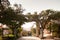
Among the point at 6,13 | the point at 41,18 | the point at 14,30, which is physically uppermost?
the point at 6,13

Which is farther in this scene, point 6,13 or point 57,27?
point 57,27

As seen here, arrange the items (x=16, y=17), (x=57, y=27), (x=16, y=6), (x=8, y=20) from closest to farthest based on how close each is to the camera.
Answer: (x=8, y=20) → (x=16, y=17) → (x=16, y=6) → (x=57, y=27)

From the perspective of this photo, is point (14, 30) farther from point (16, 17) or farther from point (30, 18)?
point (16, 17)

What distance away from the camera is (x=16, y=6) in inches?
826

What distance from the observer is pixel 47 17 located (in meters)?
27.3

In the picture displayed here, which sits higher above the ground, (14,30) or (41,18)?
(41,18)

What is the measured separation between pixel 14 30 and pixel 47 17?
6.28 m

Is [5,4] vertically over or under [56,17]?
over

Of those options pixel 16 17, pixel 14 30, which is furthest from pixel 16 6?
pixel 14 30

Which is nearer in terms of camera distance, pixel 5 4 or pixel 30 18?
pixel 5 4

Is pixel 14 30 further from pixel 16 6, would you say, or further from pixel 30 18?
pixel 16 6

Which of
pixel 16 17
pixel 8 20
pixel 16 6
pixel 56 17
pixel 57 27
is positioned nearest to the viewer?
pixel 8 20

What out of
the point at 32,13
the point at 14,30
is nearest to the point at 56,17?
the point at 32,13

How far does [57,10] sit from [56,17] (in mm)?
1564
